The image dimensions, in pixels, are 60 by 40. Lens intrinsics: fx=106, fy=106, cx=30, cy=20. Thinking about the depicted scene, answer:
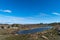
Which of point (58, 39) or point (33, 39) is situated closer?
point (33, 39)

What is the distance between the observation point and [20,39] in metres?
10.7

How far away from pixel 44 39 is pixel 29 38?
1.54m

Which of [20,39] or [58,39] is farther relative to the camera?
[58,39]

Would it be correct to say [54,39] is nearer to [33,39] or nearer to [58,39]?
[58,39]

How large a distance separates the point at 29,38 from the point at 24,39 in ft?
1.69

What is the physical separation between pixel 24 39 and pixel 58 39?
3.69m

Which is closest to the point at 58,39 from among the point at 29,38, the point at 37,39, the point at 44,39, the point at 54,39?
the point at 54,39

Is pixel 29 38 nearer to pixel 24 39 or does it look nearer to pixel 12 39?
pixel 24 39

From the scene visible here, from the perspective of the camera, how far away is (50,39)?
11141 millimetres

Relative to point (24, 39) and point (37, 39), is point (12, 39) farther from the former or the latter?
point (37, 39)

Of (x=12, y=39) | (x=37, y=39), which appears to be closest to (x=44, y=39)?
(x=37, y=39)

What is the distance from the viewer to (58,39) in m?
11.4

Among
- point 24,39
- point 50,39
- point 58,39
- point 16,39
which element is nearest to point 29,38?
point 24,39

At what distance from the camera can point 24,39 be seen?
34.8 feet
